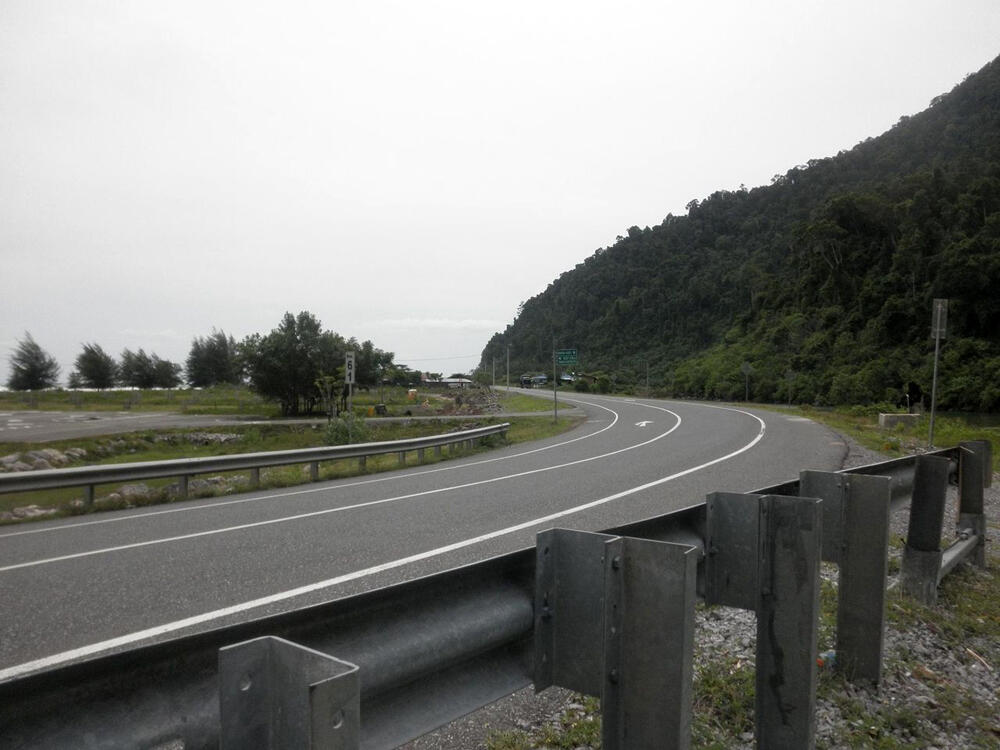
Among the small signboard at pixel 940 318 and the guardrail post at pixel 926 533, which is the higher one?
the small signboard at pixel 940 318

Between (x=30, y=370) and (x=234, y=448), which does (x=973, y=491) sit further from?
(x=30, y=370)

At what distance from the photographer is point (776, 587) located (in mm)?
2938

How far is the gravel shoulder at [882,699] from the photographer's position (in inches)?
131

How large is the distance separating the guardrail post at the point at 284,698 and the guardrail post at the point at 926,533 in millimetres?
4986

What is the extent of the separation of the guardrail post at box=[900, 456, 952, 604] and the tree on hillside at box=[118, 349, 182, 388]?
8273cm

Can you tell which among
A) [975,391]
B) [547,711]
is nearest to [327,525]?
[547,711]

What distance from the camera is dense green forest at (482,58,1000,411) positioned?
55.6 meters

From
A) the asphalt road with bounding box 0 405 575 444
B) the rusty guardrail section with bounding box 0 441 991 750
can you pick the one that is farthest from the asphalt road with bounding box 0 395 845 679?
the asphalt road with bounding box 0 405 575 444

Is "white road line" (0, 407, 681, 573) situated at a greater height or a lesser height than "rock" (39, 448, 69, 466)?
greater

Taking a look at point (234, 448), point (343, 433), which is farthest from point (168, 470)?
point (234, 448)

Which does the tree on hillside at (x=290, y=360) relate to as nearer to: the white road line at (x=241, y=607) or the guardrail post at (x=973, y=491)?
the white road line at (x=241, y=607)


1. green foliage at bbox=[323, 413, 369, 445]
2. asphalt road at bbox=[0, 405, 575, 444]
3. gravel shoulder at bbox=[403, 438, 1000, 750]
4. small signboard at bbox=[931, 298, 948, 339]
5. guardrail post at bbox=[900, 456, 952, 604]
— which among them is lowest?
asphalt road at bbox=[0, 405, 575, 444]

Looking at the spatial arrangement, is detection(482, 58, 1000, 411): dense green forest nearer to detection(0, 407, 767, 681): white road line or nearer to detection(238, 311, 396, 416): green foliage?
detection(238, 311, 396, 416): green foliage

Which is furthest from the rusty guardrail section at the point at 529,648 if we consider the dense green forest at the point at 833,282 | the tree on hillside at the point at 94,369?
the tree on hillside at the point at 94,369
